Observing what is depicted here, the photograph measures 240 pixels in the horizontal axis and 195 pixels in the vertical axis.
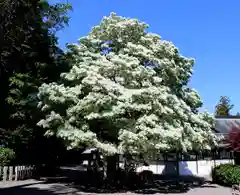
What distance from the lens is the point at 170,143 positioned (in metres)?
17.2

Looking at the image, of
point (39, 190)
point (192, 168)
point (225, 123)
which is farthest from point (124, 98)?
point (225, 123)

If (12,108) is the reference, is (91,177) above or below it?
below

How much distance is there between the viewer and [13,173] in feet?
68.3

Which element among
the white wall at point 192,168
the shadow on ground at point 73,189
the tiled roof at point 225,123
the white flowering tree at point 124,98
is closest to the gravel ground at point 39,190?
the shadow on ground at point 73,189

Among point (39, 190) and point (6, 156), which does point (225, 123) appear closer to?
point (6, 156)

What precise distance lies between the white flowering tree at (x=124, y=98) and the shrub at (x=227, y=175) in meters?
2.01

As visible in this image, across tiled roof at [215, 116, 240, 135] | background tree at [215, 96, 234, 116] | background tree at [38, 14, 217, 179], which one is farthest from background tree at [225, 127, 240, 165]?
background tree at [215, 96, 234, 116]

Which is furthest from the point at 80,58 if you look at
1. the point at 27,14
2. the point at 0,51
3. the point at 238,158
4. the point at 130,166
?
the point at 238,158

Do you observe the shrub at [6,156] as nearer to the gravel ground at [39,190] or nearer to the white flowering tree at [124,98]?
the gravel ground at [39,190]

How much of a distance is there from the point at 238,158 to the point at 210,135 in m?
4.59

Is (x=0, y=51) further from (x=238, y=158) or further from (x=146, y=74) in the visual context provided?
(x=238, y=158)

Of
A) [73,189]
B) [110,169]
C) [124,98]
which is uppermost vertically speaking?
[124,98]

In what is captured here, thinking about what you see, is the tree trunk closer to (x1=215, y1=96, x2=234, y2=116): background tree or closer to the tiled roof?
the tiled roof

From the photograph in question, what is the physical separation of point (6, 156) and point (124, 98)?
1008cm
